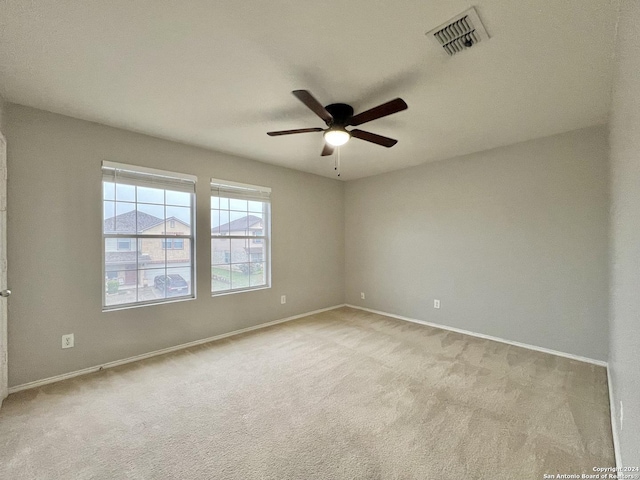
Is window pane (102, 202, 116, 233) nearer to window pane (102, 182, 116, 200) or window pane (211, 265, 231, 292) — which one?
window pane (102, 182, 116, 200)

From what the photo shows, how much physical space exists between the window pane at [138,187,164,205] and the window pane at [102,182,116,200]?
23 cm

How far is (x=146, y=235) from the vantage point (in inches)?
121

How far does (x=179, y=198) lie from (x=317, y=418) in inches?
113

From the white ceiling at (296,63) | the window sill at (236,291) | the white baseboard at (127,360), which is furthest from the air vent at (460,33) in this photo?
the white baseboard at (127,360)

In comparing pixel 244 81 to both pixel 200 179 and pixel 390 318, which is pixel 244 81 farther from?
pixel 390 318

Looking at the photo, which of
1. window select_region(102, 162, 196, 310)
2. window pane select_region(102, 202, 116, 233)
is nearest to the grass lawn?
window select_region(102, 162, 196, 310)

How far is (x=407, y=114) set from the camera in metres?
2.59

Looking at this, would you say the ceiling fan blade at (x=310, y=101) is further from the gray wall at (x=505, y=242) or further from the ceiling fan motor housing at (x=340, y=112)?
the gray wall at (x=505, y=242)

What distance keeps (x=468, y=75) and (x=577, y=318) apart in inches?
113

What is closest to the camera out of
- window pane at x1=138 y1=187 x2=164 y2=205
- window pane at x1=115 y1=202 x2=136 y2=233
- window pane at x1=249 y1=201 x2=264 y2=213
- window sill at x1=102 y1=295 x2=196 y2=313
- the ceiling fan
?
the ceiling fan

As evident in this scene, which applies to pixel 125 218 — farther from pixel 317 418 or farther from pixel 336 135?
pixel 317 418

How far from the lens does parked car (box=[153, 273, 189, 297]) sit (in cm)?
319

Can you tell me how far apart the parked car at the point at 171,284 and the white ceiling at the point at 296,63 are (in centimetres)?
168

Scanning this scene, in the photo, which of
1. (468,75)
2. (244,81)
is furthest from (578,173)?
(244,81)
